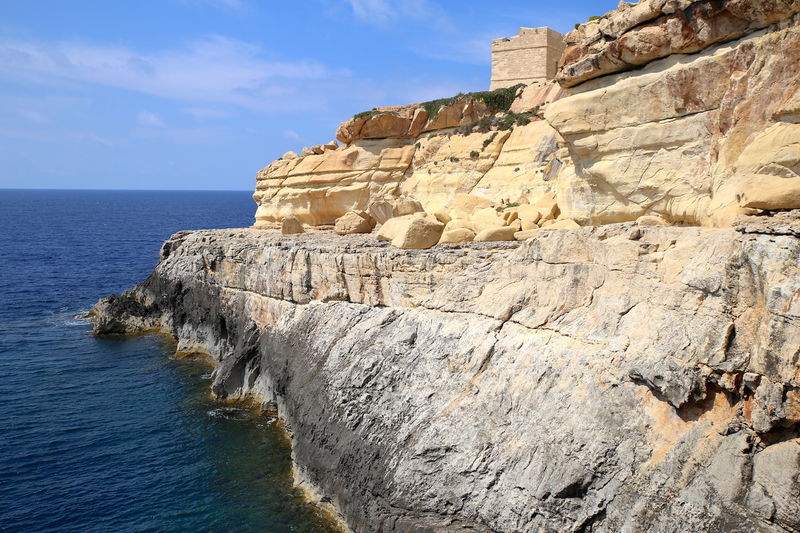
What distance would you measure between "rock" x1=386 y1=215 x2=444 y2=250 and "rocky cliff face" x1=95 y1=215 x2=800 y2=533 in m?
0.86

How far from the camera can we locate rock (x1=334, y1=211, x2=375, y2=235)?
98.8 feet

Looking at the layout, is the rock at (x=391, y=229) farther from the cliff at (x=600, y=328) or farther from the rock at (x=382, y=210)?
the rock at (x=382, y=210)

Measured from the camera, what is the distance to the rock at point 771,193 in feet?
42.4

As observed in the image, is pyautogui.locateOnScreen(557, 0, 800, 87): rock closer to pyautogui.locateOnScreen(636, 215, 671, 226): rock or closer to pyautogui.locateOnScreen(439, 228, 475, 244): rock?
pyautogui.locateOnScreen(636, 215, 671, 226): rock

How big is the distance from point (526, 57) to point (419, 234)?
17.5 m

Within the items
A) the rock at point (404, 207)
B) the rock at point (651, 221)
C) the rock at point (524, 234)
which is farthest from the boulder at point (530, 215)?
the rock at point (404, 207)

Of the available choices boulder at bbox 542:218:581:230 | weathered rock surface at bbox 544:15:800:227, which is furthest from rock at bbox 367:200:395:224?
weathered rock surface at bbox 544:15:800:227

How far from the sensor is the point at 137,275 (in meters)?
53.2

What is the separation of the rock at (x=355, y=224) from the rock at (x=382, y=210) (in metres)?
1.06

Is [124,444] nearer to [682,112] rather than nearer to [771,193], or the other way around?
[682,112]

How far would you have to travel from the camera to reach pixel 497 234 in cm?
2173

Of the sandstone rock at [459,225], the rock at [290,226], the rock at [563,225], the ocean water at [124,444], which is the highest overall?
the rock at [563,225]

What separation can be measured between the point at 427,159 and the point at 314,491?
19818mm

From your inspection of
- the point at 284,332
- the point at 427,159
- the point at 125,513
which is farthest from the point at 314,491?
the point at 427,159
